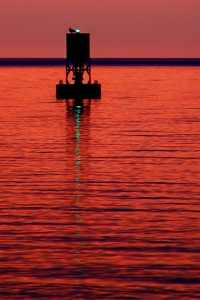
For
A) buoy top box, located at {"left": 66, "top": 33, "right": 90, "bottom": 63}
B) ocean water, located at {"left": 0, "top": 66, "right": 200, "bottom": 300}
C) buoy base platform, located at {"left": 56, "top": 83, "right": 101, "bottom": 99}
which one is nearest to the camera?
ocean water, located at {"left": 0, "top": 66, "right": 200, "bottom": 300}

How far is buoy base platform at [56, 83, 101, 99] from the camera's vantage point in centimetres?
7256

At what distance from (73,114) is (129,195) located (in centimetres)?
3681

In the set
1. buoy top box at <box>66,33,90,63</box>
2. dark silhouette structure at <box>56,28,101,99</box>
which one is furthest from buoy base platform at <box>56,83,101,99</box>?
buoy top box at <box>66,33,90,63</box>

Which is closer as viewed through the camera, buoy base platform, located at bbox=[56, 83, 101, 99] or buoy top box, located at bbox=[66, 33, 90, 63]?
buoy top box, located at bbox=[66, 33, 90, 63]

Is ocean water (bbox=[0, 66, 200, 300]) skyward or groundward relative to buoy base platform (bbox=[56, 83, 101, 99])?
skyward

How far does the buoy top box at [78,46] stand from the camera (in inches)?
2835

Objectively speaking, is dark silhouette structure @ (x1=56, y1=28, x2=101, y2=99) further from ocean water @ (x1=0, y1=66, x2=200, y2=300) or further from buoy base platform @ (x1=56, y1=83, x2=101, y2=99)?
ocean water @ (x1=0, y1=66, x2=200, y2=300)

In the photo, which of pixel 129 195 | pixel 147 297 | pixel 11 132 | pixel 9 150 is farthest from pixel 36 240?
pixel 11 132

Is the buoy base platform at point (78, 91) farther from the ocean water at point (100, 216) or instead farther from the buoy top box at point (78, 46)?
the ocean water at point (100, 216)

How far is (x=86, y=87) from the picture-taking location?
73.2 m

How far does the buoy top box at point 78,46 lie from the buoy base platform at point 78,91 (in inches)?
92.1

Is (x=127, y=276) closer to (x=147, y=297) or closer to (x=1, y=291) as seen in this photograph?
(x=147, y=297)

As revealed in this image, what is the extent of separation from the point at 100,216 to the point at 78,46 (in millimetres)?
53124

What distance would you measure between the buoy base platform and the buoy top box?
234 centimetres
